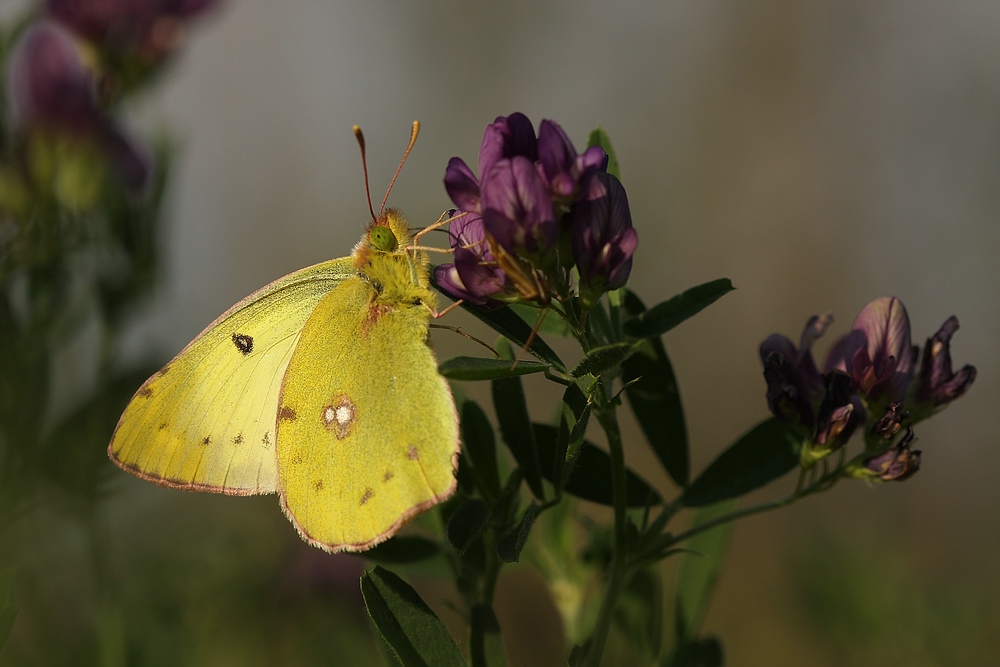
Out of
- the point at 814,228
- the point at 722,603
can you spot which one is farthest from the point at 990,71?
the point at 722,603

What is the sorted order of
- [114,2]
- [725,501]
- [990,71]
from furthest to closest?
[990,71] → [114,2] → [725,501]

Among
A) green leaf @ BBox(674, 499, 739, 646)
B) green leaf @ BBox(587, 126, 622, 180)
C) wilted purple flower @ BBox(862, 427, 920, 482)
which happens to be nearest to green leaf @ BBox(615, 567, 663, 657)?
green leaf @ BBox(674, 499, 739, 646)

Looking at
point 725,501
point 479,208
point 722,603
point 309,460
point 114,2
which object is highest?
point 114,2

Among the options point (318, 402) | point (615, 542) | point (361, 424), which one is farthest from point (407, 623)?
point (318, 402)

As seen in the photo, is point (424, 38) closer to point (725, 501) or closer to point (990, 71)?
point (990, 71)

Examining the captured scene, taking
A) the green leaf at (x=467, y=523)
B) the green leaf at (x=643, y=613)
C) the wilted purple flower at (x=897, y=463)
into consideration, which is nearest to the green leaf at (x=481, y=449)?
the green leaf at (x=467, y=523)

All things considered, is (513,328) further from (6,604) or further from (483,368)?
(6,604)
